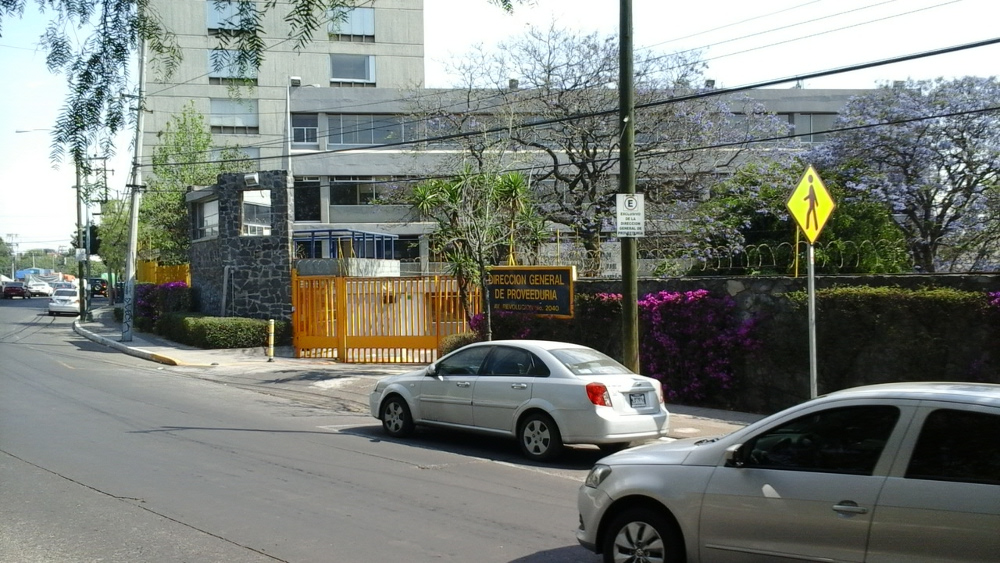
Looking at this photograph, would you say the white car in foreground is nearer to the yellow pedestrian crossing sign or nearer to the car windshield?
the car windshield

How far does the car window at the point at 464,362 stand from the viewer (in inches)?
442

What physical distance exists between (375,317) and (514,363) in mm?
11304

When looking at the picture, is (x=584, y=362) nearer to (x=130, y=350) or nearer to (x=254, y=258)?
(x=254, y=258)

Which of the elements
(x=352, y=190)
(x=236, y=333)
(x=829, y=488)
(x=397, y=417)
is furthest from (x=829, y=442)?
(x=352, y=190)

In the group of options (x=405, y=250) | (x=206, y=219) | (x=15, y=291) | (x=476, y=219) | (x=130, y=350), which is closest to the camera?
(x=476, y=219)

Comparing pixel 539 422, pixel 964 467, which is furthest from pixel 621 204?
pixel 964 467

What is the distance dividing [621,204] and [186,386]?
34.8ft

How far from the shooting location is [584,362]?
34.7ft

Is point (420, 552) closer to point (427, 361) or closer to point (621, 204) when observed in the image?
point (621, 204)

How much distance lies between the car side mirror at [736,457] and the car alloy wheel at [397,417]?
6933 mm

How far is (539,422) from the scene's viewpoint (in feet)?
33.8

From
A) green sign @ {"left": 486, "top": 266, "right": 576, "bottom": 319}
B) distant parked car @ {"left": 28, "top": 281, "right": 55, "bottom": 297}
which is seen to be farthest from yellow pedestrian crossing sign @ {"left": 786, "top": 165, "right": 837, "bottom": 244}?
distant parked car @ {"left": 28, "top": 281, "right": 55, "bottom": 297}

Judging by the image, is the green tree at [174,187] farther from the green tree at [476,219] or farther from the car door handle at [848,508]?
the car door handle at [848,508]

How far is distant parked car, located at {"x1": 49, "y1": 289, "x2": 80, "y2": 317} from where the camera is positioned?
46.1 metres
